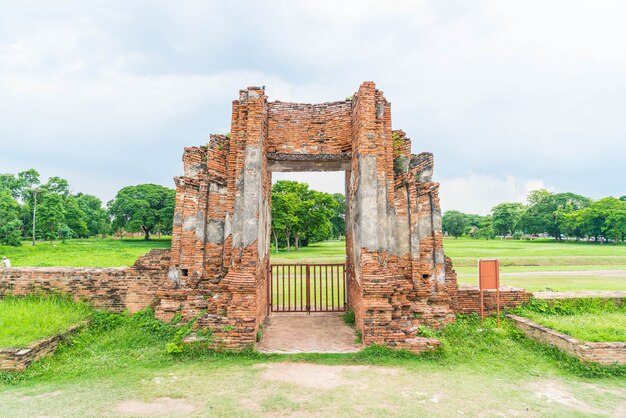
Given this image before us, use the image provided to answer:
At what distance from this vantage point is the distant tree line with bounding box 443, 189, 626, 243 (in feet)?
158

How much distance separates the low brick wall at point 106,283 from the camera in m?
8.25

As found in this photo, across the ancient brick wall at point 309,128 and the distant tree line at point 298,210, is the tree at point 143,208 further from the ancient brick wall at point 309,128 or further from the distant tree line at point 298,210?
the ancient brick wall at point 309,128

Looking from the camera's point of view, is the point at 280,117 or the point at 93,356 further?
the point at 280,117

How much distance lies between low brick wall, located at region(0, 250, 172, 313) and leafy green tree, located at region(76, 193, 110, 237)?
5191 centimetres

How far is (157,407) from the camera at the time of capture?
4477 mm

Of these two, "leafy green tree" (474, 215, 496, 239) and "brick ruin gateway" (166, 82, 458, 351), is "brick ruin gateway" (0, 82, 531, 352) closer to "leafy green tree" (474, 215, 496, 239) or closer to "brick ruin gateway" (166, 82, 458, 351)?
"brick ruin gateway" (166, 82, 458, 351)

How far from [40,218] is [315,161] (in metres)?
38.6

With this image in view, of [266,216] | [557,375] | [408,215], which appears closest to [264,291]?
[266,216]

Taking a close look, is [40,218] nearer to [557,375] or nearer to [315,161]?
[315,161]

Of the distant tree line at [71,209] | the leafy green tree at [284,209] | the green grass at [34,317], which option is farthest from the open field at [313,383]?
the distant tree line at [71,209]

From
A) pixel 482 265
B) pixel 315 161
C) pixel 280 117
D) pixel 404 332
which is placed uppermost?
pixel 280 117

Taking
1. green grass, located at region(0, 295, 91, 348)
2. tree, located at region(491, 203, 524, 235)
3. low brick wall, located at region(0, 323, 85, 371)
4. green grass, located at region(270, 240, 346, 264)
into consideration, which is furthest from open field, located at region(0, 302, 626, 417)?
tree, located at region(491, 203, 524, 235)

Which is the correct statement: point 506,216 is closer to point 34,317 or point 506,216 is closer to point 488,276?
point 488,276

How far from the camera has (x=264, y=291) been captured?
8.58 meters
